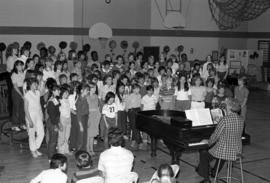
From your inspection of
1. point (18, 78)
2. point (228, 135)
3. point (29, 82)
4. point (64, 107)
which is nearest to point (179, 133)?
point (228, 135)

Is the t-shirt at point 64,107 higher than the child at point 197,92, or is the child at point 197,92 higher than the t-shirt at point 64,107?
the child at point 197,92

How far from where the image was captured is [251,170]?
23.4 feet

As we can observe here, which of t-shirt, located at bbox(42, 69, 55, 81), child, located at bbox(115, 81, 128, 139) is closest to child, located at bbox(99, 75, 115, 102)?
child, located at bbox(115, 81, 128, 139)

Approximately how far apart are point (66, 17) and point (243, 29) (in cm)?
1002

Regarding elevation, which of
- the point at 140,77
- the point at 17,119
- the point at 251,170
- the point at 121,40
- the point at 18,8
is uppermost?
the point at 18,8

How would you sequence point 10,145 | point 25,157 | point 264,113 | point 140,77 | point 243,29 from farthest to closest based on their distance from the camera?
point 243,29
point 264,113
point 140,77
point 10,145
point 25,157

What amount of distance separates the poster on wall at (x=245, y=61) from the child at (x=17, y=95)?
1139cm

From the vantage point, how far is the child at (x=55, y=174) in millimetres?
4250

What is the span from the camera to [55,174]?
430cm

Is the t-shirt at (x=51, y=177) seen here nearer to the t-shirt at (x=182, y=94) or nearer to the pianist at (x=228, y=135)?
the pianist at (x=228, y=135)

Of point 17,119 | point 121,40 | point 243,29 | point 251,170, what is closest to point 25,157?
point 17,119

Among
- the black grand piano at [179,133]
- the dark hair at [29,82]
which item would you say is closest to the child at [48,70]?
the dark hair at [29,82]

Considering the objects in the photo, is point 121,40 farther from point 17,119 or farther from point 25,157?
point 25,157

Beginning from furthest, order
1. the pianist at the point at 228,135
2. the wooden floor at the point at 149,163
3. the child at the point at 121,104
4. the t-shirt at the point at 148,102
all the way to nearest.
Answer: the t-shirt at the point at 148,102 < the child at the point at 121,104 < the wooden floor at the point at 149,163 < the pianist at the point at 228,135
